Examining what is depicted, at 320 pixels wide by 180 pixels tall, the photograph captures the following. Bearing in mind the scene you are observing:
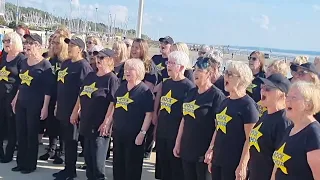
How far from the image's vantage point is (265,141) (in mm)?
3432

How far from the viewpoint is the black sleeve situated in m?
3.80

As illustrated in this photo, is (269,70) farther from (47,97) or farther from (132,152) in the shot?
(47,97)

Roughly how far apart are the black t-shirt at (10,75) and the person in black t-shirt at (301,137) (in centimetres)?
424

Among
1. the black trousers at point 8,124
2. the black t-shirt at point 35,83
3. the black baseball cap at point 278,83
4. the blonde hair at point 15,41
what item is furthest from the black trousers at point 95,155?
the black baseball cap at point 278,83

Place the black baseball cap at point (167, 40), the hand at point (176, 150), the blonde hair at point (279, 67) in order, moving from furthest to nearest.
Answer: the black baseball cap at point (167, 40), the blonde hair at point (279, 67), the hand at point (176, 150)

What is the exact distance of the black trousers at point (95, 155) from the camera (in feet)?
16.7

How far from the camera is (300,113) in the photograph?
9.75ft

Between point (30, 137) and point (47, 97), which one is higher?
point (47, 97)

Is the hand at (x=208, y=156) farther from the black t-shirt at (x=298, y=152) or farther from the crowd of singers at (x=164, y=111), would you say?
the black t-shirt at (x=298, y=152)

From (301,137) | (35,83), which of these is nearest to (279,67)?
(301,137)

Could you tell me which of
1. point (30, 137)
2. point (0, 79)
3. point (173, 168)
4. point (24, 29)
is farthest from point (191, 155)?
point (24, 29)

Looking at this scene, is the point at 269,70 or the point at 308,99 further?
the point at 269,70

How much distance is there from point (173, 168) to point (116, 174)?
691mm

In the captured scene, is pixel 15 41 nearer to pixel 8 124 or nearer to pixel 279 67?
pixel 8 124
